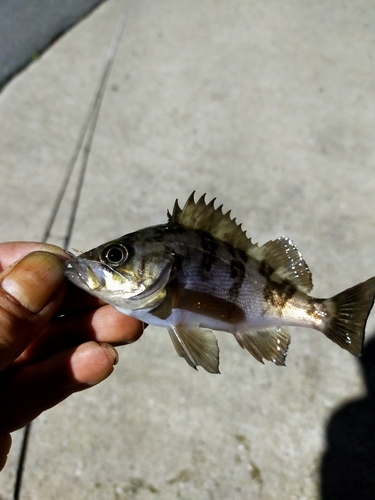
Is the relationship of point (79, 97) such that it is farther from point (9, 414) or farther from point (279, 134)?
point (9, 414)

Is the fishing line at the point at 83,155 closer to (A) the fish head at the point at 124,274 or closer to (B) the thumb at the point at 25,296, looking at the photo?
(B) the thumb at the point at 25,296

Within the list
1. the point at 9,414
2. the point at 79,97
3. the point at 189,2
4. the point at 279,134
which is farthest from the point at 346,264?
the point at 189,2

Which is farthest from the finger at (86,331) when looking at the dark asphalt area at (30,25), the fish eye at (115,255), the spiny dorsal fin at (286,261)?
the dark asphalt area at (30,25)

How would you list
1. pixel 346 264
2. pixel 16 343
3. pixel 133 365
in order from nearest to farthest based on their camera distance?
pixel 16 343 → pixel 133 365 → pixel 346 264

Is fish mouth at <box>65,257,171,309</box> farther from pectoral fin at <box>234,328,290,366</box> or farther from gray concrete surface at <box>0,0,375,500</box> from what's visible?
gray concrete surface at <box>0,0,375,500</box>

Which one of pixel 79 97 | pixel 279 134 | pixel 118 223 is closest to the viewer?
pixel 118 223
